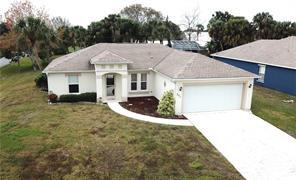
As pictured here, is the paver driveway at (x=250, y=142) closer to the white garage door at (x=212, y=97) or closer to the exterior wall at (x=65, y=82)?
the white garage door at (x=212, y=97)

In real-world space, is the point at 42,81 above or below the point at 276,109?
above

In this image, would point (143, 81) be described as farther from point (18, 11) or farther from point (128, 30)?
point (18, 11)

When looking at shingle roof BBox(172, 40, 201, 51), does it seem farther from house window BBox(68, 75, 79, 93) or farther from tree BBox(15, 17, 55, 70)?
house window BBox(68, 75, 79, 93)

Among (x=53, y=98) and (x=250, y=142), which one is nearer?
(x=250, y=142)

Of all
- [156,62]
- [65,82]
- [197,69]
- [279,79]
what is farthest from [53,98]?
[279,79]

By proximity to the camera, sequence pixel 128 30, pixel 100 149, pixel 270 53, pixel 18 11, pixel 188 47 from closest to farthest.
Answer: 1. pixel 100 149
2. pixel 270 53
3. pixel 18 11
4. pixel 128 30
5. pixel 188 47

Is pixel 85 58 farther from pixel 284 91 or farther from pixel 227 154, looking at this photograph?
pixel 284 91
